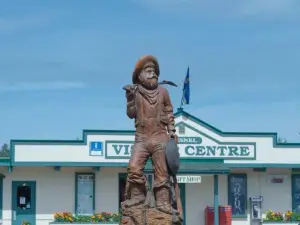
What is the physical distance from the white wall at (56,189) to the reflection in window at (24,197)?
1.01ft

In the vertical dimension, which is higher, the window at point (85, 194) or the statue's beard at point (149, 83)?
the statue's beard at point (149, 83)

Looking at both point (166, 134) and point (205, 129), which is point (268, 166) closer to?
point (205, 129)

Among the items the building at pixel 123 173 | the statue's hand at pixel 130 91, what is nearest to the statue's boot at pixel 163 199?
the statue's hand at pixel 130 91

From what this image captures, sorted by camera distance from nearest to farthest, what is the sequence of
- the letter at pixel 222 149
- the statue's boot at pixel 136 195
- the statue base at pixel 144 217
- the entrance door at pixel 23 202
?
the statue base at pixel 144 217, the statue's boot at pixel 136 195, the entrance door at pixel 23 202, the letter at pixel 222 149

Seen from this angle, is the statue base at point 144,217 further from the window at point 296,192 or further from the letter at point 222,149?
the window at point 296,192

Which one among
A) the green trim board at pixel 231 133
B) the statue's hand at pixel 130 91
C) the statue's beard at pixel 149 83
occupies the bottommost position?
the statue's hand at pixel 130 91

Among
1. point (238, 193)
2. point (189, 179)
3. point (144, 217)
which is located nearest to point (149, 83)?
point (144, 217)

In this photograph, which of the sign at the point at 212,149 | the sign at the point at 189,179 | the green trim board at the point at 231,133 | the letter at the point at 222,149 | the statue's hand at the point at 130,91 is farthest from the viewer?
the letter at the point at 222,149

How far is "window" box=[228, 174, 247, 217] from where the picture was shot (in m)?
Answer: 30.3

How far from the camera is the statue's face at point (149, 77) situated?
14.1 metres

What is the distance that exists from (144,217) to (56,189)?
16.3 m

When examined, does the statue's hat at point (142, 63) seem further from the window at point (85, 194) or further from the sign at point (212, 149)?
the window at point (85, 194)

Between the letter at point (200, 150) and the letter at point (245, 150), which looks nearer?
the letter at point (200, 150)

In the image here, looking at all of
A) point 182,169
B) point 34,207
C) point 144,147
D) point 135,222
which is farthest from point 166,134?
point 34,207
